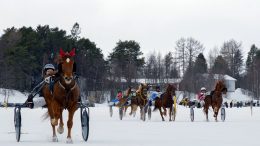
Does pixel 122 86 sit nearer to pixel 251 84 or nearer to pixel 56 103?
pixel 251 84

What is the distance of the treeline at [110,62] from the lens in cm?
11056

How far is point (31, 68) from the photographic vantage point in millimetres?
109812

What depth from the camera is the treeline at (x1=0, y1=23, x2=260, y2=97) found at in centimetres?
11056

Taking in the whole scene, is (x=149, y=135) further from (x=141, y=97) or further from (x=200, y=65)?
(x=200, y=65)

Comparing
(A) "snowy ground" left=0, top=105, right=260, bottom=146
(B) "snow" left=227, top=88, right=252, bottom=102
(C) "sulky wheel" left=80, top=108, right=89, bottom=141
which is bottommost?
(A) "snowy ground" left=0, top=105, right=260, bottom=146

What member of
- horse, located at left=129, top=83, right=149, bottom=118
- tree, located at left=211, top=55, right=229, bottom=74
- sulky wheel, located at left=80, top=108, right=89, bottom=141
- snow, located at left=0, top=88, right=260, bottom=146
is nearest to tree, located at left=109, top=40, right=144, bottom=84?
tree, located at left=211, top=55, right=229, bottom=74

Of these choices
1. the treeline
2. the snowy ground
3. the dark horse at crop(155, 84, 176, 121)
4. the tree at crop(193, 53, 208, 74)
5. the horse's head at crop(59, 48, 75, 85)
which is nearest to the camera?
the snowy ground

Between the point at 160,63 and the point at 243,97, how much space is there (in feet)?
80.5

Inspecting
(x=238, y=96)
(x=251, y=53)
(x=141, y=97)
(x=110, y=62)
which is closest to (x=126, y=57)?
(x=110, y=62)

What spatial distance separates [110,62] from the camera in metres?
144

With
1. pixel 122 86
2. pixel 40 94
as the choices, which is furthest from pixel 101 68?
pixel 40 94

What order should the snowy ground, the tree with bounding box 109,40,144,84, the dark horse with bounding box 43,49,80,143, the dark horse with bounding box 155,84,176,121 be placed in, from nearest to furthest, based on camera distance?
1. the snowy ground
2. the dark horse with bounding box 43,49,80,143
3. the dark horse with bounding box 155,84,176,121
4. the tree with bounding box 109,40,144,84

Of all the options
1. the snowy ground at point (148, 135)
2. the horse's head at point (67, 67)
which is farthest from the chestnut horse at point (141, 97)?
the horse's head at point (67, 67)

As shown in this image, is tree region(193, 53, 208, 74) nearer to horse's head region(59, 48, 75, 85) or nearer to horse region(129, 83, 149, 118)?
horse region(129, 83, 149, 118)
